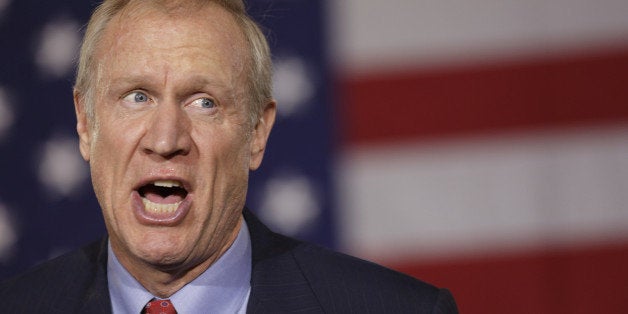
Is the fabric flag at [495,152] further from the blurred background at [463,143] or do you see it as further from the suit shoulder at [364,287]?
the suit shoulder at [364,287]

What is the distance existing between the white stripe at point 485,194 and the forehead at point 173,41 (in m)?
1.31

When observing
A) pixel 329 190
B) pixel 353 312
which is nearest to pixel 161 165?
pixel 353 312

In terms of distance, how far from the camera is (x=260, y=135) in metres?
1.75

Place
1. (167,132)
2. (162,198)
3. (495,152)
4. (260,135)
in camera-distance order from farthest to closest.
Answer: (495,152), (260,135), (162,198), (167,132)

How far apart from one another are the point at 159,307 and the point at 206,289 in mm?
87

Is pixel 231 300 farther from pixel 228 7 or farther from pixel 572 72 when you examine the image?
pixel 572 72

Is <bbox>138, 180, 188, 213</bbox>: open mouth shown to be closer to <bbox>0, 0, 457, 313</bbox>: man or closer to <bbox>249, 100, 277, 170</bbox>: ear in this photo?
<bbox>0, 0, 457, 313</bbox>: man

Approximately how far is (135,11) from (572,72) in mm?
1667

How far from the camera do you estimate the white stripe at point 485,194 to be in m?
2.83

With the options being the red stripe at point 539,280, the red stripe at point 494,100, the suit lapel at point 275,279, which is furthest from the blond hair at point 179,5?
the red stripe at point 539,280

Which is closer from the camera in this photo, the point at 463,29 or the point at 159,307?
the point at 159,307

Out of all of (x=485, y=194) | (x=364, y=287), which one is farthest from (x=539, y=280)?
(x=364, y=287)

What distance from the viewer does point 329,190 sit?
9.64ft

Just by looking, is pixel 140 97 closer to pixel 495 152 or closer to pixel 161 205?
pixel 161 205
